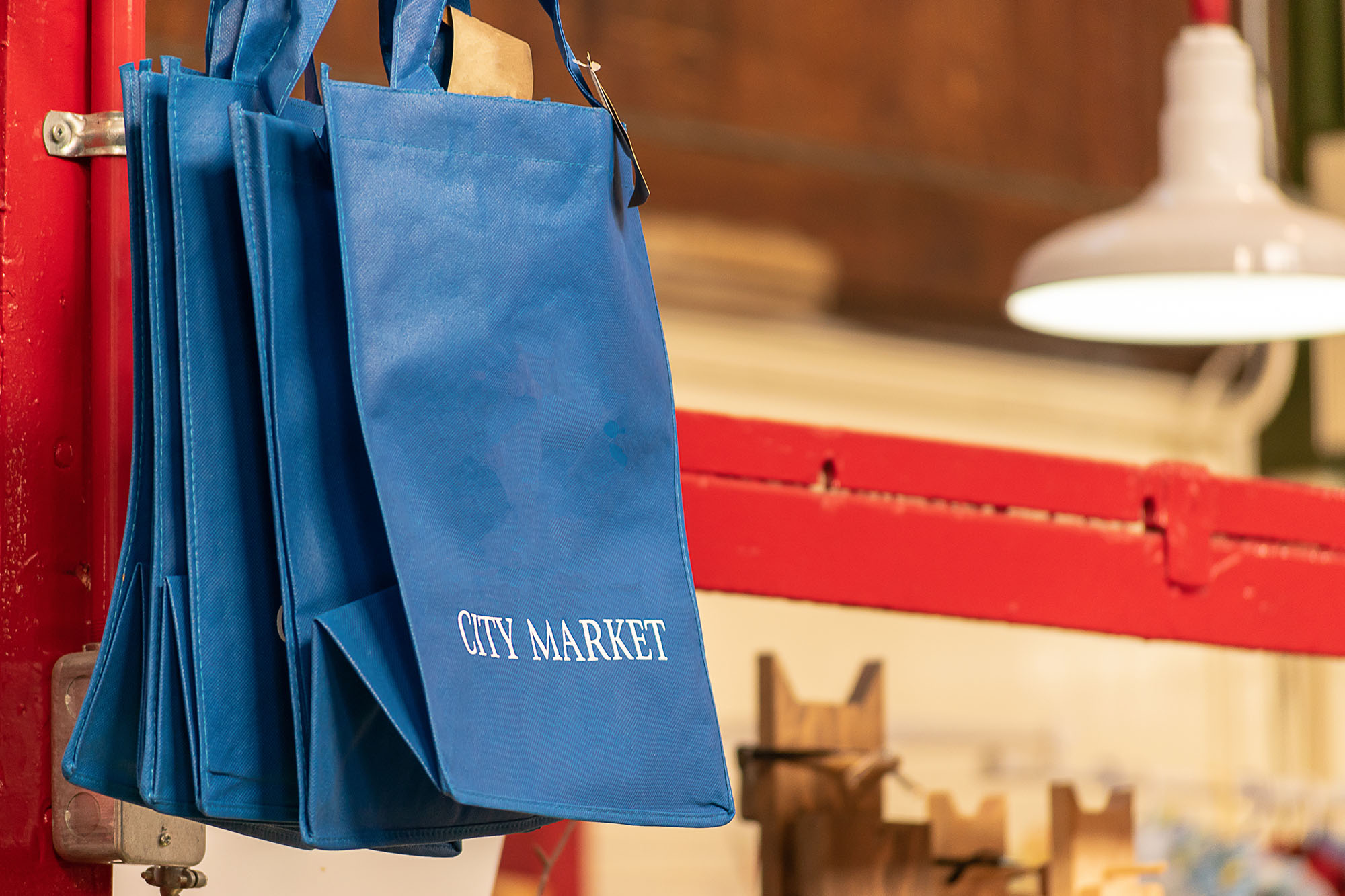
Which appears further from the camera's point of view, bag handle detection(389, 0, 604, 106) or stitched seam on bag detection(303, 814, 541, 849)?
bag handle detection(389, 0, 604, 106)

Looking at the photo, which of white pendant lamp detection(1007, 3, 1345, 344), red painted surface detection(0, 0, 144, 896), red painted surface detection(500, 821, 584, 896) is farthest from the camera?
red painted surface detection(500, 821, 584, 896)

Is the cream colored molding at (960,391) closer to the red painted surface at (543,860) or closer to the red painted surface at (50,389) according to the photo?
the red painted surface at (543,860)

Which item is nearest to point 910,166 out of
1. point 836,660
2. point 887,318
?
point 887,318

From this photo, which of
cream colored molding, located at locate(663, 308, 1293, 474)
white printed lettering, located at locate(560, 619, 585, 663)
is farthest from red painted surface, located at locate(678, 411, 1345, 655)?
cream colored molding, located at locate(663, 308, 1293, 474)

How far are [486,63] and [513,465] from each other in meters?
0.23

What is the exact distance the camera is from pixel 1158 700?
3.96 meters

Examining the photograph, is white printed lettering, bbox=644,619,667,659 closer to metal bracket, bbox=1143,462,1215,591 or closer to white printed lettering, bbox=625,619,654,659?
white printed lettering, bbox=625,619,654,659

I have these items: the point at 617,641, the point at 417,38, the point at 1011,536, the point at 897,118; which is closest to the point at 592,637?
the point at 617,641

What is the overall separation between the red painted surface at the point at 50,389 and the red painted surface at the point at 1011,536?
493 millimetres

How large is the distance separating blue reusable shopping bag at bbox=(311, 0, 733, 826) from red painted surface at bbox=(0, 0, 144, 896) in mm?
251

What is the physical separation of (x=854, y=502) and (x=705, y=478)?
15 cm

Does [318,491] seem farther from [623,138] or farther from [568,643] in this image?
[623,138]

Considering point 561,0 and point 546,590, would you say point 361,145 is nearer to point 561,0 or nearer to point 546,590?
point 546,590

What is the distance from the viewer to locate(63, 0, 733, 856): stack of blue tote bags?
0.74 m
